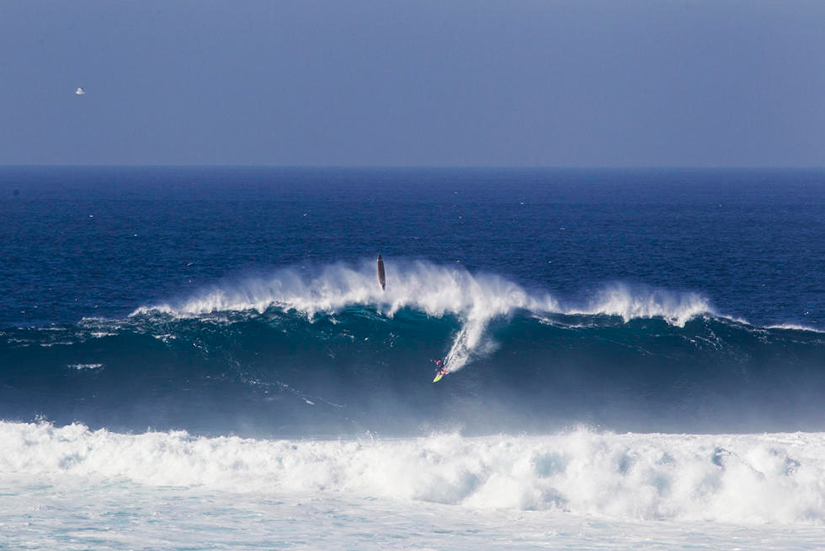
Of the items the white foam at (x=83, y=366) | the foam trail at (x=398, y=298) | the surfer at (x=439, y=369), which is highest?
the foam trail at (x=398, y=298)

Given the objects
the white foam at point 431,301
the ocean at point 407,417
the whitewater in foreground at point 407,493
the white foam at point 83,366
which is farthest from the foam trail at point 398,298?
the whitewater in foreground at point 407,493

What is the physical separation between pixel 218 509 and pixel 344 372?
11054 millimetres

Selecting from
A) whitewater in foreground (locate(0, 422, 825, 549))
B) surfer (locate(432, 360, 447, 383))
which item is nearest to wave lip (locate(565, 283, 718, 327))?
surfer (locate(432, 360, 447, 383))

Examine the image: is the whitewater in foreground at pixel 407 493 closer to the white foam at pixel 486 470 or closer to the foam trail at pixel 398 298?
the white foam at pixel 486 470

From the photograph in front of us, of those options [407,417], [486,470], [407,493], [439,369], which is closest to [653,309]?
[439,369]

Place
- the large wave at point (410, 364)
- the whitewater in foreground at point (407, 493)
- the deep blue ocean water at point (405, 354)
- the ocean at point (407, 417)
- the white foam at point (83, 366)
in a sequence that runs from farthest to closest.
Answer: the white foam at point (83, 366) → the deep blue ocean water at point (405, 354) → the large wave at point (410, 364) → the ocean at point (407, 417) → the whitewater in foreground at point (407, 493)

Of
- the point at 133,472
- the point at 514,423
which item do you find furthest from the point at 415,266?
the point at 133,472

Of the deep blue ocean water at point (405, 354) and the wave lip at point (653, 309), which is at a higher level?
the wave lip at point (653, 309)

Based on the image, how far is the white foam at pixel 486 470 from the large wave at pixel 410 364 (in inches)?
118

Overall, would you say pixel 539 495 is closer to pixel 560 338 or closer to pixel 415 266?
pixel 560 338

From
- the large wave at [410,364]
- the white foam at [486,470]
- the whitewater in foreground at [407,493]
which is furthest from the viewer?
the large wave at [410,364]

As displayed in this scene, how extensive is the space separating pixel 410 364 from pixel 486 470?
10.5m

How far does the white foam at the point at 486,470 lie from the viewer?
1702 cm

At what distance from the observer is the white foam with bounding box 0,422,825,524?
55.8 ft
